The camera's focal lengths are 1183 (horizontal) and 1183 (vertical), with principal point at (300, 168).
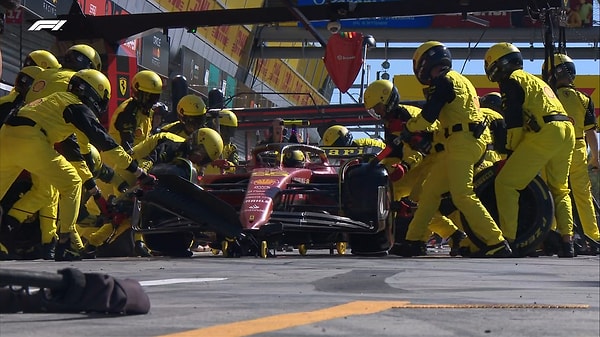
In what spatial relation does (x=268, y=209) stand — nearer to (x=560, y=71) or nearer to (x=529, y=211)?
(x=529, y=211)

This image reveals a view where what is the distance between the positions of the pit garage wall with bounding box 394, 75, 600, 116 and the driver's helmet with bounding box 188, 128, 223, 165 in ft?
78.0

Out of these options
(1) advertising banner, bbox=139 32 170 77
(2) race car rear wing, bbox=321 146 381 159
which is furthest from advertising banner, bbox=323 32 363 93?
(2) race car rear wing, bbox=321 146 381 159

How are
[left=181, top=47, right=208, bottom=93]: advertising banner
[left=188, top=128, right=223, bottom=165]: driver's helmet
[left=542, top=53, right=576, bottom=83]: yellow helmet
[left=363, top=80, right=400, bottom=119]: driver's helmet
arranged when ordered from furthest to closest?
[left=181, top=47, right=208, bottom=93]: advertising banner, [left=542, top=53, right=576, bottom=83]: yellow helmet, [left=188, top=128, right=223, bottom=165]: driver's helmet, [left=363, top=80, right=400, bottom=119]: driver's helmet

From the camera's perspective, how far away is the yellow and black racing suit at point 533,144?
10727 mm

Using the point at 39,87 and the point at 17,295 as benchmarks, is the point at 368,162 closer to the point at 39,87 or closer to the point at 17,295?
the point at 39,87

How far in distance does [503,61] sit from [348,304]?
21.5 feet

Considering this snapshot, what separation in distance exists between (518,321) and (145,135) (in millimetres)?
9422

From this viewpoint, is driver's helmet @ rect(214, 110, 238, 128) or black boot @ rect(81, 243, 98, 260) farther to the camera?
driver's helmet @ rect(214, 110, 238, 128)

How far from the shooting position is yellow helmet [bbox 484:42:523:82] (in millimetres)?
11102

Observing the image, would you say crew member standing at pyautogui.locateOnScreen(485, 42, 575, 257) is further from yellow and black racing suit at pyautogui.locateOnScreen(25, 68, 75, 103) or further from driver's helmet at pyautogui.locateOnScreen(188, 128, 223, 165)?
yellow and black racing suit at pyautogui.locateOnScreen(25, 68, 75, 103)

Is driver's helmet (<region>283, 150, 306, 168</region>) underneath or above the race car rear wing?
underneath

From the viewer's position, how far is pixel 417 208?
A: 1129 centimetres

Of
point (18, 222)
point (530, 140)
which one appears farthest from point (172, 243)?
point (530, 140)

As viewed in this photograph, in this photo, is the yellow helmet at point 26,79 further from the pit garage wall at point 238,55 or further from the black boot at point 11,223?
the pit garage wall at point 238,55
